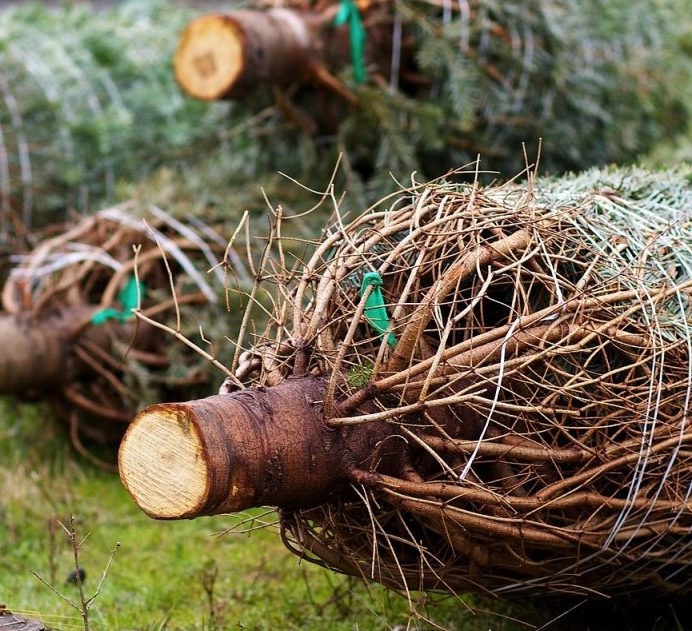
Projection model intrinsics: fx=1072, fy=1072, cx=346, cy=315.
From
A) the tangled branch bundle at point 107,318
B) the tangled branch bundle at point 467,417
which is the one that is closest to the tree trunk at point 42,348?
the tangled branch bundle at point 107,318

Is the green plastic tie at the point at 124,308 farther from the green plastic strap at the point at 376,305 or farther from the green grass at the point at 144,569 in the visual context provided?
the green plastic strap at the point at 376,305

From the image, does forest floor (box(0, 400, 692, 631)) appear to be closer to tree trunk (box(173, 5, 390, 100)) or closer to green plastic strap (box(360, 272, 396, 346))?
green plastic strap (box(360, 272, 396, 346))

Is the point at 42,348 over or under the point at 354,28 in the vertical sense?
under

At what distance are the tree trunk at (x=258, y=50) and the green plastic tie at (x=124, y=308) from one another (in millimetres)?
897

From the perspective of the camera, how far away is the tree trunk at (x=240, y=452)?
1917mm

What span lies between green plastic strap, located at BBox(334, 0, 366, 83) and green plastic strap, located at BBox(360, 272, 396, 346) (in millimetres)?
2155

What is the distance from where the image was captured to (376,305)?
2.11 metres

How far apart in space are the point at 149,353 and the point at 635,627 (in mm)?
1969

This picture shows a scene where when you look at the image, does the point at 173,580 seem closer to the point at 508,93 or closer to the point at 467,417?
the point at 467,417

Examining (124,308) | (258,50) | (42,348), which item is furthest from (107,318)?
(258,50)

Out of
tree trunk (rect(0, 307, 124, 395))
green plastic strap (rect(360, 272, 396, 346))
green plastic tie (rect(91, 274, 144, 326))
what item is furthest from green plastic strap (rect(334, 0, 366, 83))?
green plastic strap (rect(360, 272, 396, 346))

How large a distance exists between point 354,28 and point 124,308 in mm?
1398

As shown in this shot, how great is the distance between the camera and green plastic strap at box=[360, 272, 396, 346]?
6.96ft

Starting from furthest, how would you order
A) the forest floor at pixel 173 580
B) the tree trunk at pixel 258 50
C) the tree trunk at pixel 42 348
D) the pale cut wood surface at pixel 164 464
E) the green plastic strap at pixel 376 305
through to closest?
the tree trunk at pixel 258 50 → the tree trunk at pixel 42 348 → the forest floor at pixel 173 580 → the green plastic strap at pixel 376 305 → the pale cut wood surface at pixel 164 464
